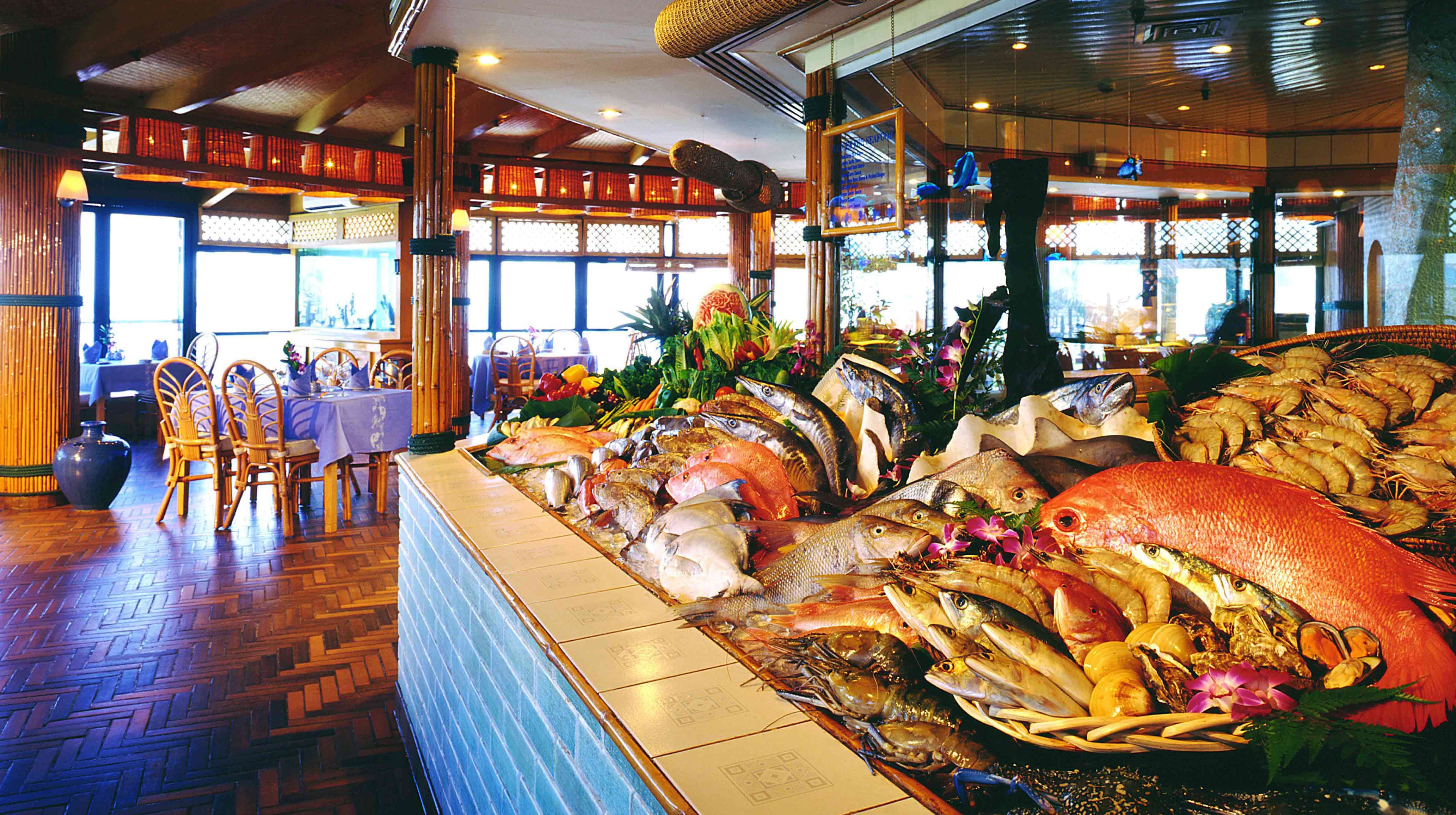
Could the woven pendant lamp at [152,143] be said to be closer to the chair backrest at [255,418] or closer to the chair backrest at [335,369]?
the chair backrest at [335,369]

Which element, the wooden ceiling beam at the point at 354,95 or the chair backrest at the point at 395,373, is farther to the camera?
the wooden ceiling beam at the point at 354,95

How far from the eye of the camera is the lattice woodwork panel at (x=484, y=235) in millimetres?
11336

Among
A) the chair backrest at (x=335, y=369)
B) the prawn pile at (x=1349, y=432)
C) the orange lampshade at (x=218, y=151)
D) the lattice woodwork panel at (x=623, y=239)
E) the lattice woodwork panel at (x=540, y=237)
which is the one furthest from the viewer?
the lattice woodwork panel at (x=623, y=239)

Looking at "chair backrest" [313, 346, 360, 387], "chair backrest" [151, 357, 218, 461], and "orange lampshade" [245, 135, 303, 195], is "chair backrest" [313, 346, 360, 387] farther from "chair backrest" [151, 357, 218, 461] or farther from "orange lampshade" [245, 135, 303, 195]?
"orange lampshade" [245, 135, 303, 195]

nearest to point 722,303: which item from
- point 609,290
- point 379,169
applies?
point 379,169

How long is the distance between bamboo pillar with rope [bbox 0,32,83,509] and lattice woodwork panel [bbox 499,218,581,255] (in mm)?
5794

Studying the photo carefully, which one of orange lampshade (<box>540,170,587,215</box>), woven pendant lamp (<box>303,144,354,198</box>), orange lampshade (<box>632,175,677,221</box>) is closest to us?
woven pendant lamp (<box>303,144,354,198</box>)

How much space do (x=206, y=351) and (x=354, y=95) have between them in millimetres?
2737

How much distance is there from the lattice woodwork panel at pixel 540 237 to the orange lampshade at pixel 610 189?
1882mm

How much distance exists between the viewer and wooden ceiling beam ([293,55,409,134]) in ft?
25.0

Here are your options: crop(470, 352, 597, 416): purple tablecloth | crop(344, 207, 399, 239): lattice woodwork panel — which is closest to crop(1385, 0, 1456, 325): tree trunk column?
crop(470, 352, 597, 416): purple tablecloth

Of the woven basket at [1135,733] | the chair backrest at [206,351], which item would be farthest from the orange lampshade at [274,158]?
the woven basket at [1135,733]

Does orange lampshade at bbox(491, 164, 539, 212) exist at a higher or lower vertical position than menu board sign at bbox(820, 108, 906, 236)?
higher

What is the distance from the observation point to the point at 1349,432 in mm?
1307
